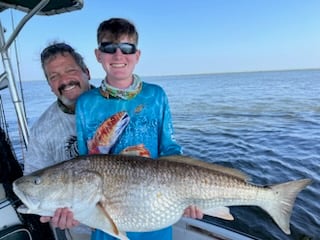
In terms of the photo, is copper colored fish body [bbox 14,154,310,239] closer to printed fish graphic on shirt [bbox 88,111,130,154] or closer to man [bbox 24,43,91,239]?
printed fish graphic on shirt [bbox 88,111,130,154]

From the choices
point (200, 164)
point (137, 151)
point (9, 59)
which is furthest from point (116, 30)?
point (9, 59)

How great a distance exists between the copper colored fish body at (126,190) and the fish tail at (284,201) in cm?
11

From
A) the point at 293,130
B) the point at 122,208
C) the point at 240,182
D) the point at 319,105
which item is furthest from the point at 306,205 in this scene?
the point at 319,105

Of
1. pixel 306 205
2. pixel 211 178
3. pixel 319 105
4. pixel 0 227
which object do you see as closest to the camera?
pixel 211 178

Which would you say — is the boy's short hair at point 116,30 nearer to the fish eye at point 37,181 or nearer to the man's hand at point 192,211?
the fish eye at point 37,181

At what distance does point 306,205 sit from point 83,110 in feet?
22.2

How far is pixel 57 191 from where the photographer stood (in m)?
2.23

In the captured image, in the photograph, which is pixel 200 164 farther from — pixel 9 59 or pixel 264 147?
pixel 264 147

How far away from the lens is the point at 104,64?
2.64 m

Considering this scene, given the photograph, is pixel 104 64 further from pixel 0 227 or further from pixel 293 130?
pixel 293 130

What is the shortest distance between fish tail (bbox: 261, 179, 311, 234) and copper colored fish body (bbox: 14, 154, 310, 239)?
0.37ft

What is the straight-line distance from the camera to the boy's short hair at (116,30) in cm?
258

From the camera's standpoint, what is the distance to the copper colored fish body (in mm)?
2227

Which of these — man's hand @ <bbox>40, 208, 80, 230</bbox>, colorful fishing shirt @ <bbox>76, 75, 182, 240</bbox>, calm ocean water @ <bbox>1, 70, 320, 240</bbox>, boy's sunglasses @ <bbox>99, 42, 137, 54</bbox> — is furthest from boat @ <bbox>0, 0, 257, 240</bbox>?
calm ocean water @ <bbox>1, 70, 320, 240</bbox>
